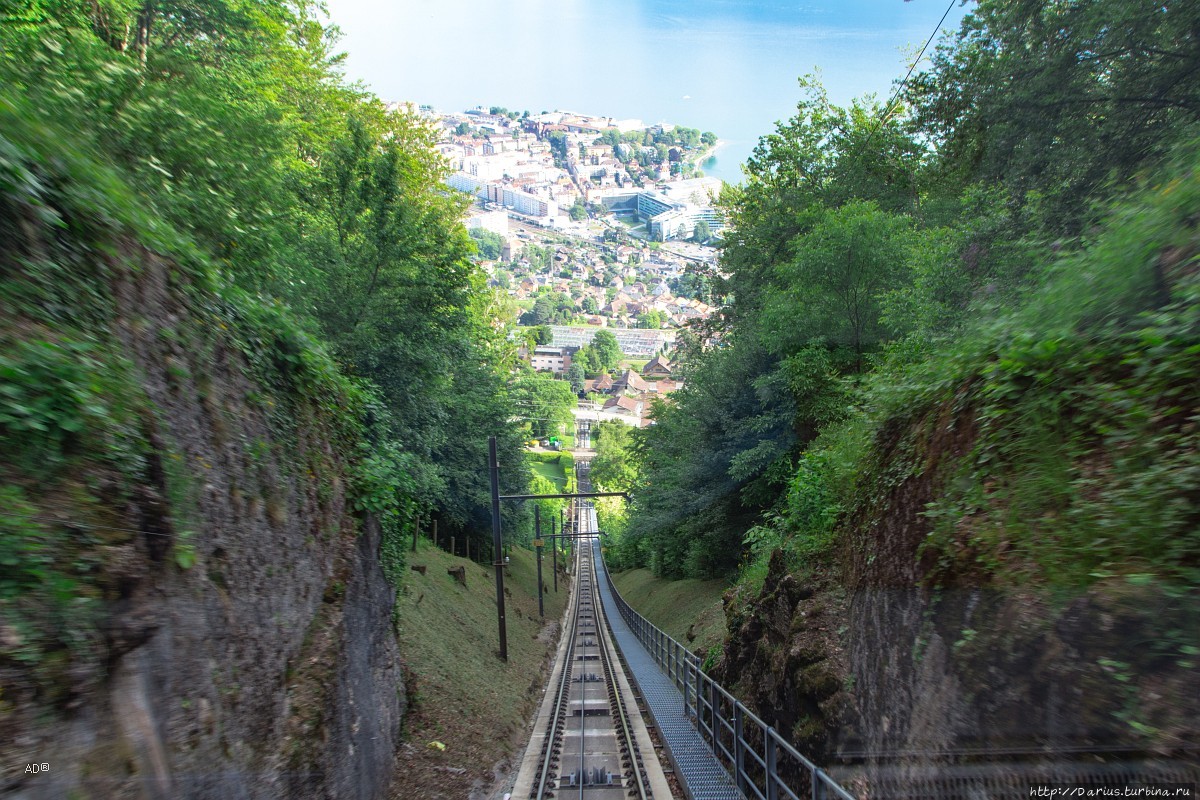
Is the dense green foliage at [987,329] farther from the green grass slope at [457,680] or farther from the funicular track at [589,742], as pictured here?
the green grass slope at [457,680]

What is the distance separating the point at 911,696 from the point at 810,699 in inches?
88.7

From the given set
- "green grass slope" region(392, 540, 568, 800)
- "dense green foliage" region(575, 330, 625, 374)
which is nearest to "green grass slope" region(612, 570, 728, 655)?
"green grass slope" region(392, 540, 568, 800)

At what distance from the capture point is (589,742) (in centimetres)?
1334

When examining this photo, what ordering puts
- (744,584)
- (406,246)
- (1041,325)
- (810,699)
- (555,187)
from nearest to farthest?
(1041,325) → (810,699) → (744,584) → (406,246) → (555,187)

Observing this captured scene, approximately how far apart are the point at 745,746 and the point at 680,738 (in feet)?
11.5

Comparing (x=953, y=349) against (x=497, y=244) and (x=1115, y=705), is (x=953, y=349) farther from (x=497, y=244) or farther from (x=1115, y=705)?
(x=497, y=244)

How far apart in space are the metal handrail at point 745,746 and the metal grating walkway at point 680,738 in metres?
0.15

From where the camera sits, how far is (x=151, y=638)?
159 inches

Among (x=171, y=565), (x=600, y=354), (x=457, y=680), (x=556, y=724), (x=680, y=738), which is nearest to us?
(x=171, y=565)

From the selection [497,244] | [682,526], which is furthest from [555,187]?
[682,526]

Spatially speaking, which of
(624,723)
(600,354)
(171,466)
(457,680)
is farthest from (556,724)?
(600,354)

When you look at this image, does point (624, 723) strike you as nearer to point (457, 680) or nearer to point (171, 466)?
point (457, 680)

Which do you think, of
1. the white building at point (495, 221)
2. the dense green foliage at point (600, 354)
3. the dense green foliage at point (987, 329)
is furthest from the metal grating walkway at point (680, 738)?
the white building at point (495, 221)

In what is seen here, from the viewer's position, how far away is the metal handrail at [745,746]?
251 inches
